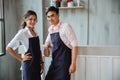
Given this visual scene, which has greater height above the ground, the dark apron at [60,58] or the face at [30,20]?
the face at [30,20]

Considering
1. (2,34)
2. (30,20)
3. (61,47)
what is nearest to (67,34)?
(61,47)

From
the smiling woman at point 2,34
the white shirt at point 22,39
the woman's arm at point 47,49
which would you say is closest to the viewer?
the white shirt at point 22,39

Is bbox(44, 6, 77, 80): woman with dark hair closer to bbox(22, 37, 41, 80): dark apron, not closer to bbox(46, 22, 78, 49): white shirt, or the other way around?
bbox(46, 22, 78, 49): white shirt

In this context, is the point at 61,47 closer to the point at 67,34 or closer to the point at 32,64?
the point at 67,34

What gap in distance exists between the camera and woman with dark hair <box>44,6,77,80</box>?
7.23ft

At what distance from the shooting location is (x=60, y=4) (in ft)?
14.2

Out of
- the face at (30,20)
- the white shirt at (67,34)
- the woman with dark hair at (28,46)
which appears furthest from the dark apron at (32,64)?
the white shirt at (67,34)

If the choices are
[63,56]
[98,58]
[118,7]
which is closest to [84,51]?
[98,58]

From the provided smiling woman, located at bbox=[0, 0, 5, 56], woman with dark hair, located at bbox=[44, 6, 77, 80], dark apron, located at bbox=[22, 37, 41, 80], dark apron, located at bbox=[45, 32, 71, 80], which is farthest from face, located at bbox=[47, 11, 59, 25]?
smiling woman, located at bbox=[0, 0, 5, 56]

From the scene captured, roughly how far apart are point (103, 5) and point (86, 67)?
1.75 metres

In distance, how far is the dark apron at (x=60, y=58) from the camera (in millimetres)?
2256

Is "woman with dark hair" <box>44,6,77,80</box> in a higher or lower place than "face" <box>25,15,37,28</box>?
lower

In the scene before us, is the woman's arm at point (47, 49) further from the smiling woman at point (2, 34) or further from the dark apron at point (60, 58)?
the smiling woman at point (2, 34)

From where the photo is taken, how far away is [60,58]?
7.43 ft
